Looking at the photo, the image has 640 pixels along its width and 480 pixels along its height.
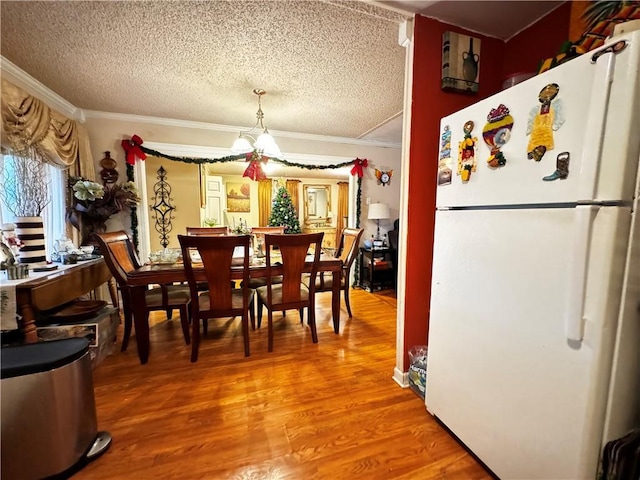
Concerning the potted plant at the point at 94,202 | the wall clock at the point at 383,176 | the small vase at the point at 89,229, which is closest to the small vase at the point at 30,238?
the potted plant at the point at 94,202

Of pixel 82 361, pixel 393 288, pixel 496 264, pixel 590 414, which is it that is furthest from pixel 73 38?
pixel 393 288

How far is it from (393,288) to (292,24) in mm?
3615

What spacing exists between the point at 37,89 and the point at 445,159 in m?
3.52

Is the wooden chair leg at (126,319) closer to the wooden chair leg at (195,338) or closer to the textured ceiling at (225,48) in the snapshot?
the wooden chair leg at (195,338)

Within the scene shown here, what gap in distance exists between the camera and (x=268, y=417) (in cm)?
150

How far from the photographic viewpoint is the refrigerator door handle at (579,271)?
0.77 m

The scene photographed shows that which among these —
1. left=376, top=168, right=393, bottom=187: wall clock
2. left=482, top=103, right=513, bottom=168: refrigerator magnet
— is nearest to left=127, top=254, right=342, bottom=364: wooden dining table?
left=482, top=103, right=513, bottom=168: refrigerator magnet

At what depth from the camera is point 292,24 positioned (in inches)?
65.3

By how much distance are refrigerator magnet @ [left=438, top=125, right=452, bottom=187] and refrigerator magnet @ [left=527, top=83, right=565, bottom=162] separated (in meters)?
0.39

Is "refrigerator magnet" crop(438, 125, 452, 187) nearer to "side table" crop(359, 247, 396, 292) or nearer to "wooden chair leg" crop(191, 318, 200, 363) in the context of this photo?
"wooden chair leg" crop(191, 318, 200, 363)

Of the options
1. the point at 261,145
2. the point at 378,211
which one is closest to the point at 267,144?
the point at 261,145

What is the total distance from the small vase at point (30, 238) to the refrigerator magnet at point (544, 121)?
3110 mm

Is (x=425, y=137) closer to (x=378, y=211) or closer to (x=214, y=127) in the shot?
(x=378, y=211)

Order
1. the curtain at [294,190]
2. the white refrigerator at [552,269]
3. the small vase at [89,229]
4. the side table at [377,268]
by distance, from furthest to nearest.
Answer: the curtain at [294,190] < the side table at [377,268] < the small vase at [89,229] < the white refrigerator at [552,269]
